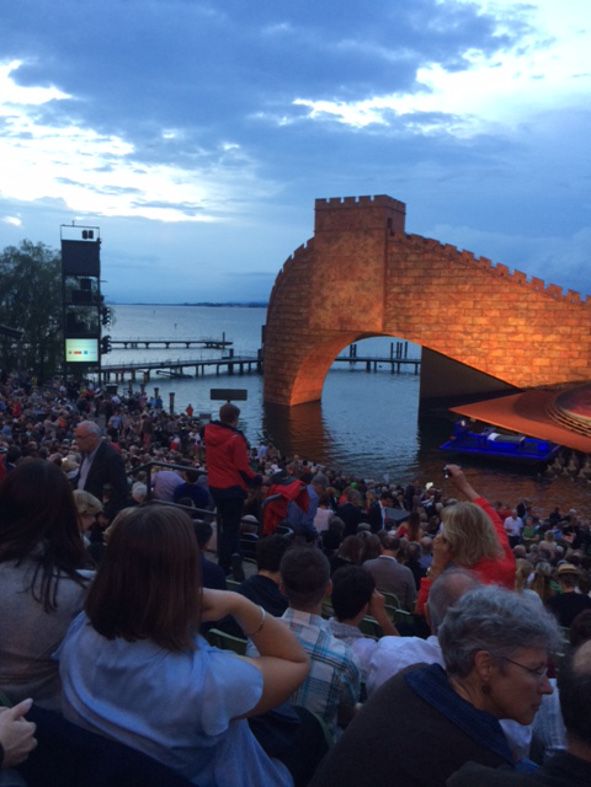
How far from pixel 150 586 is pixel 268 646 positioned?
424mm

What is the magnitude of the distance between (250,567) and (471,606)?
14.9 ft

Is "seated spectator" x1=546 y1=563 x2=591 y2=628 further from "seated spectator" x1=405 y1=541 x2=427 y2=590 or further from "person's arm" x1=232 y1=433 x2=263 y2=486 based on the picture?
"person's arm" x1=232 y1=433 x2=263 y2=486

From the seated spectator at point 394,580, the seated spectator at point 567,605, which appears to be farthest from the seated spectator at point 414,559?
the seated spectator at point 567,605

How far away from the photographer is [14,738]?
1.86 metres

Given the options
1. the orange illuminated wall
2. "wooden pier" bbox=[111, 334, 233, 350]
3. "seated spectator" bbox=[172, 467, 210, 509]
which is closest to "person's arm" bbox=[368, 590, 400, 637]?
"seated spectator" bbox=[172, 467, 210, 509]

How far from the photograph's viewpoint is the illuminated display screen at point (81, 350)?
3606cm

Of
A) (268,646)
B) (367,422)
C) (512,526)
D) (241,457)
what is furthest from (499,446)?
(268,646)

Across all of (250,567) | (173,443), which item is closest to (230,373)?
(173,443)

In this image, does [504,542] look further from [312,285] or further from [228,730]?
[312,285]

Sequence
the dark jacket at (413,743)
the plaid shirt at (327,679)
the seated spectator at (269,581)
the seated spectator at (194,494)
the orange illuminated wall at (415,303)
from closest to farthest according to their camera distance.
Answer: the dark jacket at (413,743), the plaid shirt at (327,679), the seated spectator at (269,581), the seated spectator at (194,494), the orange illuminated wall at (415,303)

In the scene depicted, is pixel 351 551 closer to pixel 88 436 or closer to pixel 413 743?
pixel 88 436

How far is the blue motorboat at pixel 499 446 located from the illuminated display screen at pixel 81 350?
17504 mm

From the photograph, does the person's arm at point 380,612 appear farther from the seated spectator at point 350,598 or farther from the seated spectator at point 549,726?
the seated spectator at point 549,726

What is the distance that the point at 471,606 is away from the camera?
2330 millimetres
